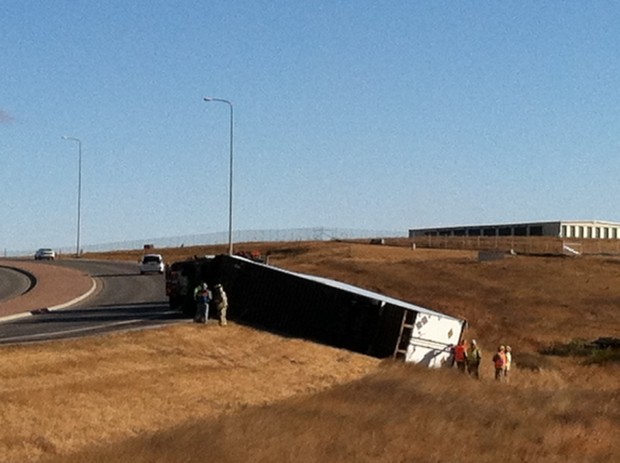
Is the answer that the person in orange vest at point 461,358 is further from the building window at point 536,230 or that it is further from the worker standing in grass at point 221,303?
the building window at point 536,230

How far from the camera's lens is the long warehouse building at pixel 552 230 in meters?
152

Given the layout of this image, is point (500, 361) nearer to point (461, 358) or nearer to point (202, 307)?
point (461, 358)

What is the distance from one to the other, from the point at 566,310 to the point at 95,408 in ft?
146

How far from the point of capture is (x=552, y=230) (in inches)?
5994

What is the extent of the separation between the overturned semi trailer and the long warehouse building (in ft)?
360

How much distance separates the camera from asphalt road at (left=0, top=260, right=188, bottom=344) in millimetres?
35562

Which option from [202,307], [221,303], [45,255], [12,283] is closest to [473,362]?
[221,303]

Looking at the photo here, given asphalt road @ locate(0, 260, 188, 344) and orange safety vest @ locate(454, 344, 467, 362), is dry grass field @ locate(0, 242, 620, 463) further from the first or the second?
asphalt road @ locate(0, 260, 188, 344)

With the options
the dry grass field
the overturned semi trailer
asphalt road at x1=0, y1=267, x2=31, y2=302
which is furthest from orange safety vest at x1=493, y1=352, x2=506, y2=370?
asphalt road at x1=0, y1=267, x2=31, y2=302

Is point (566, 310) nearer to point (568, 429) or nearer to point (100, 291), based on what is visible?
point (100, 291)

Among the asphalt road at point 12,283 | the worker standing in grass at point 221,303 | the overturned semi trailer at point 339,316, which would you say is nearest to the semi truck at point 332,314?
the overturned semi trailer at point 339,316

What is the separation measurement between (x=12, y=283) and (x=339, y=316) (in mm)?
36162

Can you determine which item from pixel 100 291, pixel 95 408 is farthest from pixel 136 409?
pixel 100 291

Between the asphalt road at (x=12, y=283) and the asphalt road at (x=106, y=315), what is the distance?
423 centimetres
